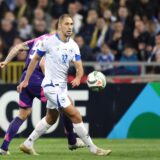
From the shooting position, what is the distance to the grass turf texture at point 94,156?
43.5 ft

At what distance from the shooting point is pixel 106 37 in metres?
21.8

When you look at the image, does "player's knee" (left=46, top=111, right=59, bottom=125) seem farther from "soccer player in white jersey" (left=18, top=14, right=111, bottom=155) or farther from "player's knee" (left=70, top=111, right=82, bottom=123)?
"player's knee" (left=70, top=111, right=82, bottom=123)

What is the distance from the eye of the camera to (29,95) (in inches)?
571

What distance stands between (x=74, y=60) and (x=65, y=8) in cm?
1009

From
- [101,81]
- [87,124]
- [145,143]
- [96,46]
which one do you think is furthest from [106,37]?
[101,81]

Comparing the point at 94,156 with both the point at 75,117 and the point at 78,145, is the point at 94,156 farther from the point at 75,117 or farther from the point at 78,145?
the point at 78,145

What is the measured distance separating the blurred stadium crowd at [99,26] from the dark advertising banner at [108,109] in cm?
152

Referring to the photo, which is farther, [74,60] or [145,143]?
[145,143]

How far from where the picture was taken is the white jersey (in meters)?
13.3

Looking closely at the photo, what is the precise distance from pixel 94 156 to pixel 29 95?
6.11 ft

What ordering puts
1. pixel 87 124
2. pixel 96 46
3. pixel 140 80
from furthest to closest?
pixel 96 46 < pixel 140 80 < pixel 87 124

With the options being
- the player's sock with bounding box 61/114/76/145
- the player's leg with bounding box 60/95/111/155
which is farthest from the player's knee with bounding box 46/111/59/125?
the player's sock with bounding box 61/114/76/145

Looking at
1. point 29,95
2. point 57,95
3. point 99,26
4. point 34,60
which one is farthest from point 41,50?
point 99,26

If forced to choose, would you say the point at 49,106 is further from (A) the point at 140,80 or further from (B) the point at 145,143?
(A) the point at 140,80
